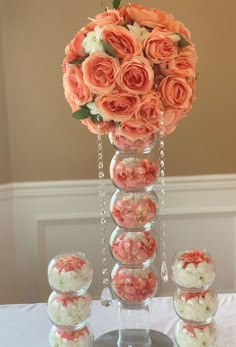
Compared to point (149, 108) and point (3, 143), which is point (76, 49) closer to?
point (149, 108)

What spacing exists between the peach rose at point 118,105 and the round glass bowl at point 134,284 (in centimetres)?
35

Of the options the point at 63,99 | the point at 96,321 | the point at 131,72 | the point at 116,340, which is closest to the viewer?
the point at 131,72

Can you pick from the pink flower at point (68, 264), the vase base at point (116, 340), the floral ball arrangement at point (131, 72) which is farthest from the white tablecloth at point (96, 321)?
the floral ball arrangement at point (131, 72)

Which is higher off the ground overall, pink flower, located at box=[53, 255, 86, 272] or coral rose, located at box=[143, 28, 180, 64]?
coral rose, located at box=[143, 28, 180, 64]

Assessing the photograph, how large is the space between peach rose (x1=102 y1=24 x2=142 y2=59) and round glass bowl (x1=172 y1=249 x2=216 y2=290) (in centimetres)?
45

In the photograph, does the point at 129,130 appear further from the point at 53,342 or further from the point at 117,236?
the point at 53,342

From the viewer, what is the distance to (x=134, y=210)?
1241 mm

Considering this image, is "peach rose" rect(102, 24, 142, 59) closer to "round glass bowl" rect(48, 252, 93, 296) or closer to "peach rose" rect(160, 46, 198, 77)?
"peach rose" rect(160, 46, 198, 77)

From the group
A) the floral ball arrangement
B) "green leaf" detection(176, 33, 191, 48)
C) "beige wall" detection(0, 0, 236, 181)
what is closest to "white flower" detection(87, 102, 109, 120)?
the floral ball arrangement

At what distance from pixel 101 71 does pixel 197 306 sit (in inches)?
20.8

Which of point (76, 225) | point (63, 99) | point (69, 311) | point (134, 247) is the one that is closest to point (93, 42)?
point (134, 247)

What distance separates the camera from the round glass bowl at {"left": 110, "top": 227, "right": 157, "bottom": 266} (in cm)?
125

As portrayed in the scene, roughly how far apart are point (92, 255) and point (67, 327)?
38.6 inches

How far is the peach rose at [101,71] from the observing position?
1118 mm
